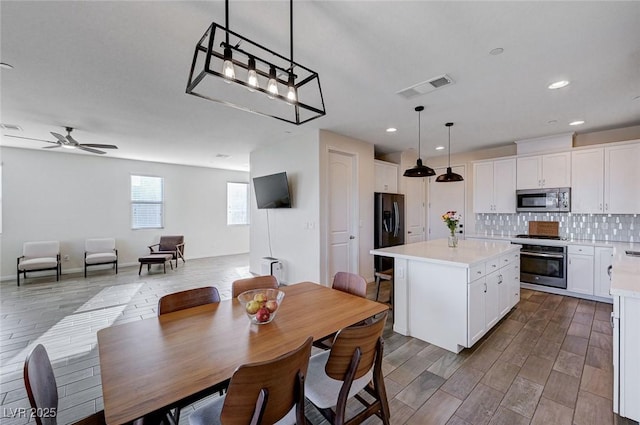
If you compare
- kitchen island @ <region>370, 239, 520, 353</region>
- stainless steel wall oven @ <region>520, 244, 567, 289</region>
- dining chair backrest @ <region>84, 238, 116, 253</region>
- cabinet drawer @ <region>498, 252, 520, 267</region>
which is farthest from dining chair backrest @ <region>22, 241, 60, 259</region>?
stainless steel wall oven @ <region>520, 244, 567, 289</region>

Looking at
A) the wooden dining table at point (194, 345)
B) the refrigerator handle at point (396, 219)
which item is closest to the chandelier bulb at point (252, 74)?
the wooden dining table at point (194, 345)

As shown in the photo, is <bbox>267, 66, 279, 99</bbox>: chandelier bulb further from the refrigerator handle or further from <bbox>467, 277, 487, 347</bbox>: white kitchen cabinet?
the refrigerator handle

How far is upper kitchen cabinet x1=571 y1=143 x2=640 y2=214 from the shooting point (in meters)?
4.05

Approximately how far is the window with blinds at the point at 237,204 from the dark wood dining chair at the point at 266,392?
8015 millimetres

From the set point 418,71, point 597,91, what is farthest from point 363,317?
point 597,91

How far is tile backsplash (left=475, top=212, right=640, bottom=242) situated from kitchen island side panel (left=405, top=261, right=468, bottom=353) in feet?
12.0

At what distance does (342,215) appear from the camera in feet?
16.0

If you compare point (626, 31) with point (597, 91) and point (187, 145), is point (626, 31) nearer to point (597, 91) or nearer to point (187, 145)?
point (597, 91)

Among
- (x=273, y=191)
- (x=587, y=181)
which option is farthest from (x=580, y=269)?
(x=273, y=191)

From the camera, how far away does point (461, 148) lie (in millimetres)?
5797

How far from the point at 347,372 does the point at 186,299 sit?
1.31m

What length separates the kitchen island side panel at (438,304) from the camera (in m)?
2.66

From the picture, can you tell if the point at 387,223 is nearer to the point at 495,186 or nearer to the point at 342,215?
the point at 342,215

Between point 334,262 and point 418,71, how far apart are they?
3.14 metres
